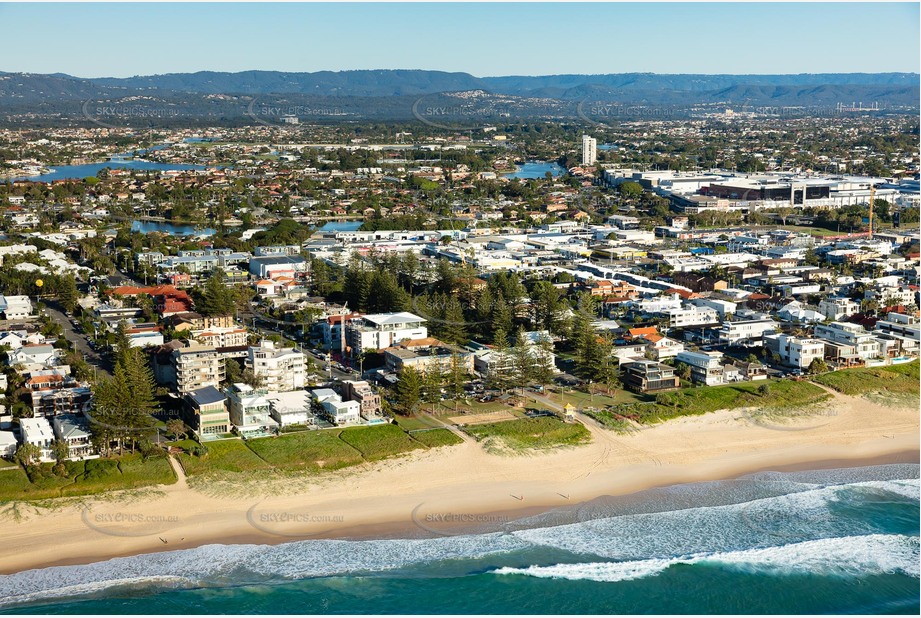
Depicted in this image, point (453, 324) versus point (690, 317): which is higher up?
point (453, 324)

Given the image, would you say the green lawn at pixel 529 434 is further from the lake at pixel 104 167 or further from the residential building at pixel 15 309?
the lake at pixel 104 167

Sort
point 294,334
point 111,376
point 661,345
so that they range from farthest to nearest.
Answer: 1. point 294,334
2. point 661,345
3. point 111,376

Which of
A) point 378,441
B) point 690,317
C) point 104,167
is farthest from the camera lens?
point 104,167

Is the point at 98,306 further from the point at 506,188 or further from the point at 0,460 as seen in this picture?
the point at 506,188

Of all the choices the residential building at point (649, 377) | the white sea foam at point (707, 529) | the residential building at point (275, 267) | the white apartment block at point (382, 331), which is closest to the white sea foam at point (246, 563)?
the white sea foam at point (707, 529)

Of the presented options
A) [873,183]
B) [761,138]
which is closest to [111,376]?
[873,183]

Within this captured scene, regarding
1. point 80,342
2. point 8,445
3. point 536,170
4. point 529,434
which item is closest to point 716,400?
point 529,434

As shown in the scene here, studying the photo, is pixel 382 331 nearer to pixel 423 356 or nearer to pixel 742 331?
pixel 423 356
